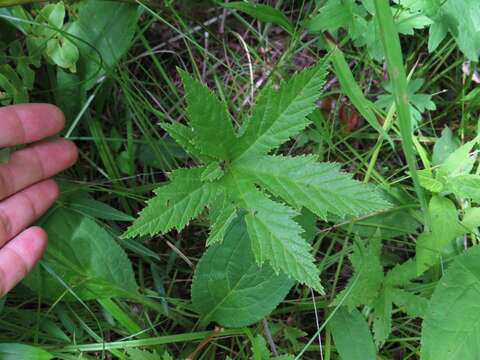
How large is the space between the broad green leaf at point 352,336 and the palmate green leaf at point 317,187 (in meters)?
0.43

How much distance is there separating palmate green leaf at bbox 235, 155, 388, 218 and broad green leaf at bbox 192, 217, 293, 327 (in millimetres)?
304

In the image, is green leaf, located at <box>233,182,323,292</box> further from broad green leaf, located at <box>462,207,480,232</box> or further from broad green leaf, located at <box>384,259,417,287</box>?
broad green leaf, located at <box>462,207,480,232</box>

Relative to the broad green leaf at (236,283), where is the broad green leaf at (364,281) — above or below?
above

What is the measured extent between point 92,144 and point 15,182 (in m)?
0.29

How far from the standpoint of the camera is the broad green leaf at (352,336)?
4.69ft

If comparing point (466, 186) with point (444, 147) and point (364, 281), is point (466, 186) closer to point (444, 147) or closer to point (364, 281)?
point (444, 147)

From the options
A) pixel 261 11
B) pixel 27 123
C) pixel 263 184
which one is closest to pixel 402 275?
pixel 263 184

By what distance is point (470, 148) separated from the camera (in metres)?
1.47

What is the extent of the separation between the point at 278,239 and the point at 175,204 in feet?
0.82

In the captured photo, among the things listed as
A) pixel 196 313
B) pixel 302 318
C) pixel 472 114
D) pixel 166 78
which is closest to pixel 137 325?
pixel 196 313

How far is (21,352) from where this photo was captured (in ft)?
4.66

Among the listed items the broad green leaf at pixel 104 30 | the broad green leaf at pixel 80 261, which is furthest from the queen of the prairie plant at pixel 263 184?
the broad green leaf at pixel 104 30

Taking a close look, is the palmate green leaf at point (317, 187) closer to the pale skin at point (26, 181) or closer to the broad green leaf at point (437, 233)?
the broad green leaf at point (437, 233)

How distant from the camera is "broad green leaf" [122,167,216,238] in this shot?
1.17 meters
